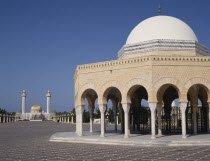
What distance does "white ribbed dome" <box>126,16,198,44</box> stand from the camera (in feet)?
52.9

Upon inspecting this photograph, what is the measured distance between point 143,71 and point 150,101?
148 cm

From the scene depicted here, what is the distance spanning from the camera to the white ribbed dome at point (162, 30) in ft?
52.9

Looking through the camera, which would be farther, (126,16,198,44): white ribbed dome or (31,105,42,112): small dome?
(31,105,42,112): small dome

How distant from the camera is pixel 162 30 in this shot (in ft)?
53.4

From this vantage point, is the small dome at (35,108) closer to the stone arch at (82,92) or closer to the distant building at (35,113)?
the distant building at (35,113)

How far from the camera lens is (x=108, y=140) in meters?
13.8

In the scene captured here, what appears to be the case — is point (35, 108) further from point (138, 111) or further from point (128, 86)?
point (128, 86)

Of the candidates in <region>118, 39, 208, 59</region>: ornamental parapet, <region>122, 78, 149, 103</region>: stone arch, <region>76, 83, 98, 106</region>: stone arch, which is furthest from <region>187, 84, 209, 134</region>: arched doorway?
<region>76, 83, 98, 106</region>: stone arch

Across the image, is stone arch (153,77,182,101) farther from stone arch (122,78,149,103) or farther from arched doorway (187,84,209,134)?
arched doorway (187,84,209,134)

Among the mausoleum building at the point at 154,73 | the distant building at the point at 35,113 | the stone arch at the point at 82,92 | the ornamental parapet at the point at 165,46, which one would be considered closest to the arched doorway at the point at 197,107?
the mausoleum building at the point at 154,73

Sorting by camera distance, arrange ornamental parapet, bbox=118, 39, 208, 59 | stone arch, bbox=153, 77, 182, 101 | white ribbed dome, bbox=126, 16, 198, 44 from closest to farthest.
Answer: stone arch, bbox=153, 77, 182, 101
ornamental parapet, bbox=118, 39, 208, 59
white ribbed dome, bbox=126, 16, 198, 44

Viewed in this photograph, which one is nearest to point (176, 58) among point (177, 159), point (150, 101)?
point (150, 101)

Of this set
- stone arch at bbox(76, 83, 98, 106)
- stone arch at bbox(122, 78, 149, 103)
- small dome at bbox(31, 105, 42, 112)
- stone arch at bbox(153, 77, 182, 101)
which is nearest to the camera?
stone arch at bbox(153, 77, 182, 101)

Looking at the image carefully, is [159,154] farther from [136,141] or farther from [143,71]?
[143,71]
